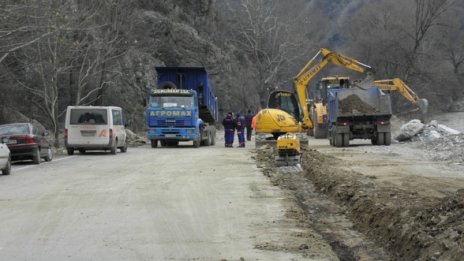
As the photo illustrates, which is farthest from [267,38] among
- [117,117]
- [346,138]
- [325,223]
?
[325,223]

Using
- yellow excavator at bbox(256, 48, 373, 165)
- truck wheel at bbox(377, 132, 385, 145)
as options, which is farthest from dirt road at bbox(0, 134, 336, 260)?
truck wheel at bbox(377, 132, 385, 145)

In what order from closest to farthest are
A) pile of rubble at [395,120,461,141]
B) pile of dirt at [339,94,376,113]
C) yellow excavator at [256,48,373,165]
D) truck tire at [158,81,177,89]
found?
yellow excavator at [256,48,373,165] < pile of dirt at [339,94,376,113] < pile of rubble at [395,120,461,141] < truck tire at [158,81,177,89]

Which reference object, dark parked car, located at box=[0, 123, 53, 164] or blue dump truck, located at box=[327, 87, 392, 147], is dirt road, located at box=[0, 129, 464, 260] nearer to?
dark parked car, located at box=[0, 123, 53, 164]

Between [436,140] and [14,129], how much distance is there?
18.1 m

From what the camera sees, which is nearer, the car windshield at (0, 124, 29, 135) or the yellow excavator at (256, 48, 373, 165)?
the car windshield at (0, 124, 29, 135)

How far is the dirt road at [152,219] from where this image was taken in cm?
813

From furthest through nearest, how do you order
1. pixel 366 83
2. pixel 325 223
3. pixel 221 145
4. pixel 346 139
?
pixel 221 145 < pixel 366 83 < pixel 346 139 < pixel 325 223

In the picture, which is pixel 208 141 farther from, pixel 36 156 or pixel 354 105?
pixel 36 156

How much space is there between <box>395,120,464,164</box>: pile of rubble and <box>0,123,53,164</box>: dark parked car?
1380 centimetres

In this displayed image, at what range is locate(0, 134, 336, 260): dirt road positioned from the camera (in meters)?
8.13

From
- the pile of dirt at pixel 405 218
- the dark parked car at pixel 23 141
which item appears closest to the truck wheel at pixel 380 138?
the dark parked car at pixel 23 141

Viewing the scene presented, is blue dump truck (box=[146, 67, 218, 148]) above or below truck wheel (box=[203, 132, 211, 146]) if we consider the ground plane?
above

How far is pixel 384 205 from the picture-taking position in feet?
34.1

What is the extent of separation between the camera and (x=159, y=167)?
67.5 ft
